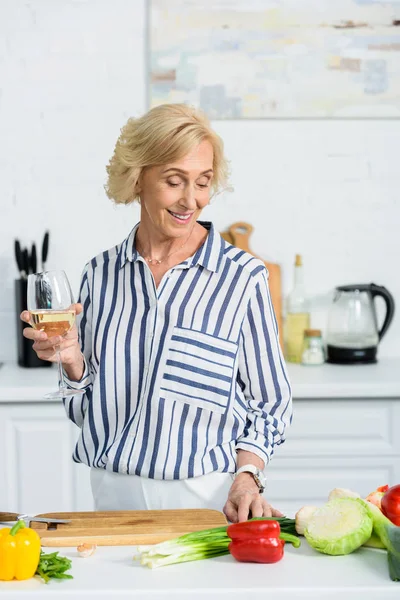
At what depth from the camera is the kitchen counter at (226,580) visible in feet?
4.35

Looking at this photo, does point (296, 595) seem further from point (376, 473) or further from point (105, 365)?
point (376, 473)

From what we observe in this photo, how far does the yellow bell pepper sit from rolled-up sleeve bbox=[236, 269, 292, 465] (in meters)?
0.57

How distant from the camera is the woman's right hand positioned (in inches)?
63.6

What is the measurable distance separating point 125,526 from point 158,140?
0.73 metres

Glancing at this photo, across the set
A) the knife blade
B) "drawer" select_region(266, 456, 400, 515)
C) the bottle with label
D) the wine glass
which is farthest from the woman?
the bottle with label

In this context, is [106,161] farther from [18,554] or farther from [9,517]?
[18,554]

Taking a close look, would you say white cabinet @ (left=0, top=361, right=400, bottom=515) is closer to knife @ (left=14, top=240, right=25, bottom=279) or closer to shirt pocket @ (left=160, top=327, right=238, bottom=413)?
knife @ (left=14, top=240, right=25, bottom=279)

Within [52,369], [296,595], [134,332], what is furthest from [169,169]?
[52,369]

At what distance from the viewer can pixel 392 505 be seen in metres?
1.49

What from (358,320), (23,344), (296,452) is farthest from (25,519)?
(358,320)

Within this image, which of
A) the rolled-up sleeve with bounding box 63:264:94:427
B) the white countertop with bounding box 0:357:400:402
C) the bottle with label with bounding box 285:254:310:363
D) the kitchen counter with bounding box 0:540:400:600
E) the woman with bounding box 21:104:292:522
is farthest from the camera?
the bottle with label with bounding box 285:254:310:363

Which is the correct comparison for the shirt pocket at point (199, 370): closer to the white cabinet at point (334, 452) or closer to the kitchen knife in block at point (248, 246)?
the white cabinet at point (334, 452)

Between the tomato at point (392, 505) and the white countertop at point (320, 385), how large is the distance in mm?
1338

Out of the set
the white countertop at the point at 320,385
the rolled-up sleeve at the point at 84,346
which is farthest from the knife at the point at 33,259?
the rolled-up sleeve at the point at 84,346
